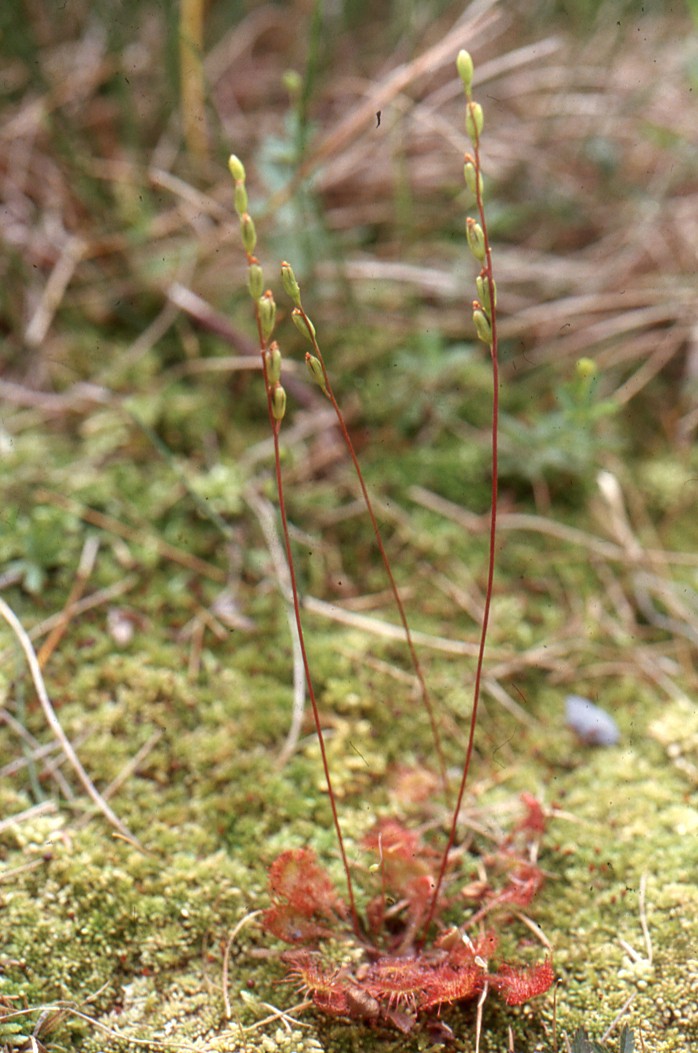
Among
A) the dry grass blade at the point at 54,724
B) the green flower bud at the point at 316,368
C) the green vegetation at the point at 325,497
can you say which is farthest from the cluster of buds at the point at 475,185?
the dry grass blade at the point at 54,724

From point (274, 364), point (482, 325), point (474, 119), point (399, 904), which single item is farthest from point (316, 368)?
point (399, 904)

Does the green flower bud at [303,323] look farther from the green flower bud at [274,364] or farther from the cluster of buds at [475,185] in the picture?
the cluster of buds at [475,185]

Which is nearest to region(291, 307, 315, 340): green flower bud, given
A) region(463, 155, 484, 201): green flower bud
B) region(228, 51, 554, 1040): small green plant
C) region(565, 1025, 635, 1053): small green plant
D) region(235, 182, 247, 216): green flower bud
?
region(228, 51, 554, 1040): small green plant

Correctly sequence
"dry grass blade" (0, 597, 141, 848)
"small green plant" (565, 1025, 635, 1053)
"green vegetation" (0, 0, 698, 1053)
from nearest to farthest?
1. "small green plant" (565, 1025, 635, 1053)
2. "green vegetation" (0, 0, 698, 1053)
3. "dry grass blade" (0, 597, 141, 848)

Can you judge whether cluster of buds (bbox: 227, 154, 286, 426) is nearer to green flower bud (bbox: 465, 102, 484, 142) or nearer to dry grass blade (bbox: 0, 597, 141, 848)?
green flower bud (bbox: 465, 102, 484, 142)

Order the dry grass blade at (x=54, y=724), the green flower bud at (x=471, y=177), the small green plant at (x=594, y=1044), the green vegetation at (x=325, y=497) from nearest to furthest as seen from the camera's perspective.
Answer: the green flower bud at (x=471, y=177), the small green plant at (x=594, y=1044), the green vegetation at (x=325, y=497), the dry grass blade at (x=54, y=724)
